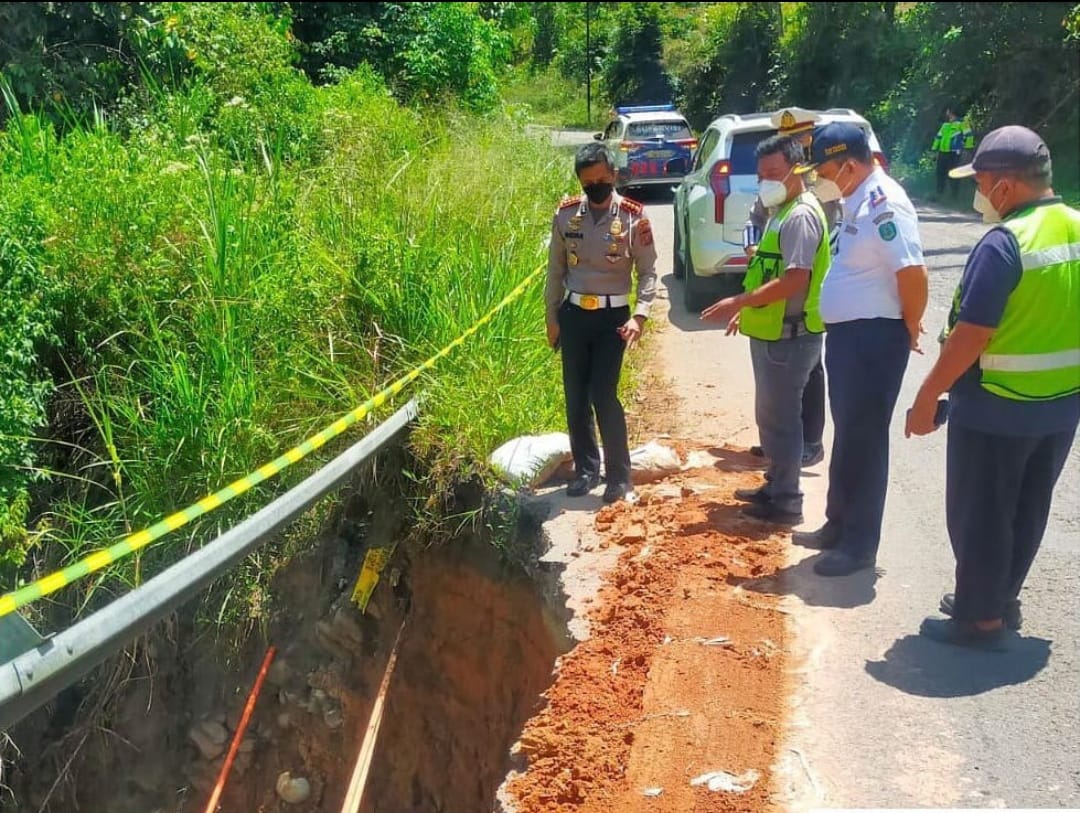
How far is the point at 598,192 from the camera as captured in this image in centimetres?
520

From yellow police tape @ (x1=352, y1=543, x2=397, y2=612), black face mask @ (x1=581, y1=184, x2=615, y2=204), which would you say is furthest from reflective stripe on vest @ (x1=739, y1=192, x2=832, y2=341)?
yellow police tape @ (x1=352, y1=543, x2=397, y2=612)

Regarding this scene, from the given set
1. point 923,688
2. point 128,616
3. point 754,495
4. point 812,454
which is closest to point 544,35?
point 812,454

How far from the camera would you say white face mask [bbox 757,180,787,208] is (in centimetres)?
512

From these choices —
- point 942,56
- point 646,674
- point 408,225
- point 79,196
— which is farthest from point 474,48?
point 646,674

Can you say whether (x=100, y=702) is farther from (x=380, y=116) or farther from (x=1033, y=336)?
(x=380, y=116)

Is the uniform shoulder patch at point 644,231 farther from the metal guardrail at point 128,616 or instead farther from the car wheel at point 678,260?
the car wheel at point 678,260

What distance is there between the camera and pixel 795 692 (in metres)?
3.89

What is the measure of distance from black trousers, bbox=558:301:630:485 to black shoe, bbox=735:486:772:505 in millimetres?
589

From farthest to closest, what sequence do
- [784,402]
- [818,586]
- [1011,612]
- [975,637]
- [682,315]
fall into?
[682,315], [784,402], [818,586], [1011,612], [975,637]

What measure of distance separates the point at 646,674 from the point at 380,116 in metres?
8.57

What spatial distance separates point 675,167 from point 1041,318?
57.6 ft

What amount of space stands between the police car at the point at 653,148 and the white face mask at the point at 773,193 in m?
15.3

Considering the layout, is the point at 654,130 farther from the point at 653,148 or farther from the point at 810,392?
the point at 810,392

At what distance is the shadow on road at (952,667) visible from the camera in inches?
153
